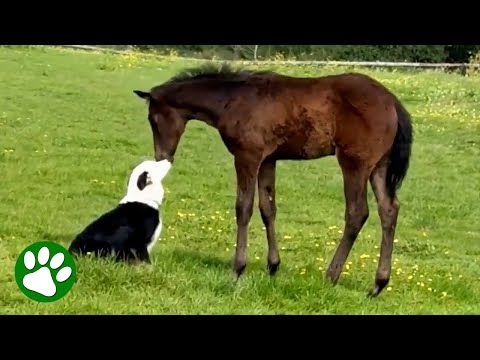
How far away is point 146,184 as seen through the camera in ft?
19.0

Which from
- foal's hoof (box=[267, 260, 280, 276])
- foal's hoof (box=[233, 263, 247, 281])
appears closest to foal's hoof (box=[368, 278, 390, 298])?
foal's hoof (box=[267, 260, 280, 276])

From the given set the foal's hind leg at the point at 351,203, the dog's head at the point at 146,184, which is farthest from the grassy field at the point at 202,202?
the dog's head at the point at 146,184

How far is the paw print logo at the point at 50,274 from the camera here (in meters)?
5.34

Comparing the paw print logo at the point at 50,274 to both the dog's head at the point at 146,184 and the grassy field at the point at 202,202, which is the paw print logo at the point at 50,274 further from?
the dog's head at the point at 146,184

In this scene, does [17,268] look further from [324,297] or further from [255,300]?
[324,297]

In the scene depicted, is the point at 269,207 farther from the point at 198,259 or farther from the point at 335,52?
the point at 335,52

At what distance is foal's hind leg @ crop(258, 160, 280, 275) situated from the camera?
6.13 meters

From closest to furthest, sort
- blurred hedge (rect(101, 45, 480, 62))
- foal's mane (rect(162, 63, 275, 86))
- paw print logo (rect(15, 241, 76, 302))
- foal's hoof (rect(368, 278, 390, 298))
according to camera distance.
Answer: paw print logo (rect(15, 241, 76, 302))
foal's mane (rect(162, 63, 275, 86))
foal's hoof (rect(368, 278, 390, 298))
blurred hedge (rect(101, 45, 480, 62))

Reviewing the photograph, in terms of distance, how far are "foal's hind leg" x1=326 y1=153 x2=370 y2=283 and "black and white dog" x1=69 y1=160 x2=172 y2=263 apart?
129 cm

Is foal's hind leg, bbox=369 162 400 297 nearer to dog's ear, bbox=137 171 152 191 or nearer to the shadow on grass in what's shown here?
the shadow on grass

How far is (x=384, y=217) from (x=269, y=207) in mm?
830

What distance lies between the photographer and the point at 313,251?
7152mm

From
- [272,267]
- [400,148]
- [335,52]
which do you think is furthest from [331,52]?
[272,267]
